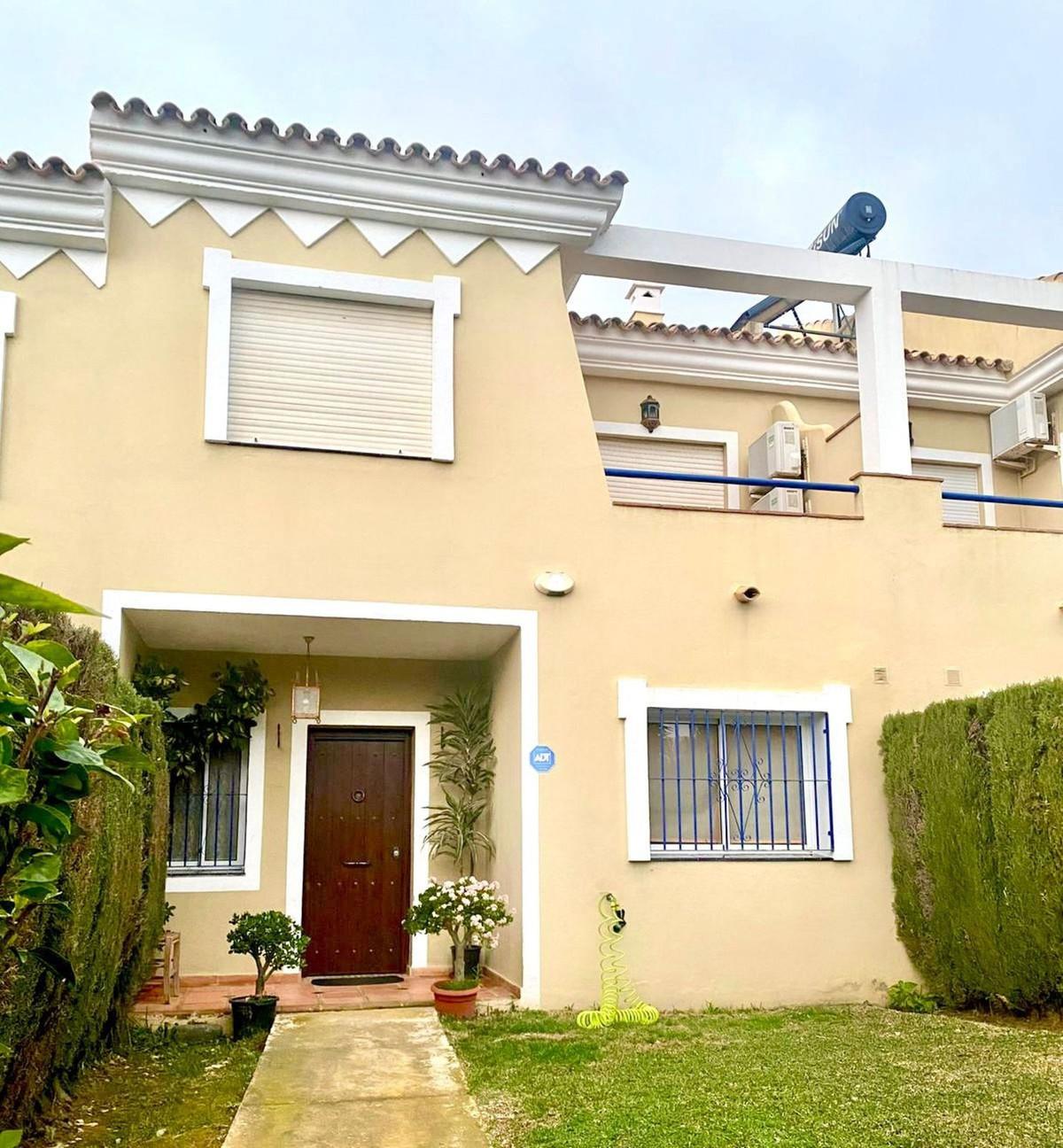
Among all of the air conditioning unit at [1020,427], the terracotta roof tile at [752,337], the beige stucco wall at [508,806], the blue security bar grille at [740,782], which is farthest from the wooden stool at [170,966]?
the air conditioning unit at [1020,427]

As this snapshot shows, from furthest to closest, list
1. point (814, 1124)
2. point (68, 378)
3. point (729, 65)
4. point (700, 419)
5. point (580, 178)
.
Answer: point (729, 65) < point (700, 419) < point (580, 178) < point (68, 378) < point (814, 1124)

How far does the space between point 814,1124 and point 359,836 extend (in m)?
6.75

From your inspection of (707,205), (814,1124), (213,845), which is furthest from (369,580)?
(707,205)

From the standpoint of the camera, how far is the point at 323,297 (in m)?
10.6

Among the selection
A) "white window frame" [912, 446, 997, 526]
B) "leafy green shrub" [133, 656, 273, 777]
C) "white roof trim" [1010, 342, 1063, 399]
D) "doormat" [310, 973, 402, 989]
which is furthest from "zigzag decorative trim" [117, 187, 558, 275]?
"white roof trim" [1010, 342, 1063, 399]

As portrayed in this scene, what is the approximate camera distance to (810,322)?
22.4m

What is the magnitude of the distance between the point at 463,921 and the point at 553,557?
3.29 meters

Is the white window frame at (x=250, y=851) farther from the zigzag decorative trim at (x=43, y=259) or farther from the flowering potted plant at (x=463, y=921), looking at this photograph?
the zigzag decorative trim at (x=43, y=259)

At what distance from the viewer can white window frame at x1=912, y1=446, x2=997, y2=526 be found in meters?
15.1

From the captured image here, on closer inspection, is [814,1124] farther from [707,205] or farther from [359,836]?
[707,205]

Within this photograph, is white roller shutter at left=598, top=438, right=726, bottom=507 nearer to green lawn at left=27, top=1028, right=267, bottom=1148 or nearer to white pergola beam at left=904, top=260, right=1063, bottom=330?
white pergola beam at left=904, top=260, right=1063, bottom=330

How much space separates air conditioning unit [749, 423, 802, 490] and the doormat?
7.07 m

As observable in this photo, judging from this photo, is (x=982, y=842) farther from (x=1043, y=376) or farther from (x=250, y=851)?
(x=1043, y=376)

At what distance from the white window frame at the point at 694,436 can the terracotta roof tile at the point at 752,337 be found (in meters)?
1.14
